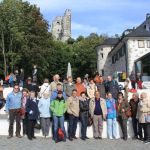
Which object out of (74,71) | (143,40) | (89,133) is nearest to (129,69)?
(143,40)

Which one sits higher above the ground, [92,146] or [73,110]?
[73,110]

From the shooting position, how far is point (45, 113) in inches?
672

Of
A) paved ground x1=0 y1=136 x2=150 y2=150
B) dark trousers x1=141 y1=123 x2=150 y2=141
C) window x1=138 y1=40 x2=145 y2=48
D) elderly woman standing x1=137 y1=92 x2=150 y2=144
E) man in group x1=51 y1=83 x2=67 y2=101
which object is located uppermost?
window x1=138 y1=40 x2=145 y2=48

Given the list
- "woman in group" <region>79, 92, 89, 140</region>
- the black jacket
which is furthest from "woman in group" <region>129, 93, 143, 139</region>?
the black jacket

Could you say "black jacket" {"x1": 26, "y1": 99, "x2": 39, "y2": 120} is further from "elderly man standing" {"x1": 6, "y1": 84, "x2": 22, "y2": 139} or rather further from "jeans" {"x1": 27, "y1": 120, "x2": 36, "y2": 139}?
"elderly man standing" {"x1": 6, "y1": 84, "x2": 22, "y2": 139}

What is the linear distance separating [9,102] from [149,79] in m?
29.7

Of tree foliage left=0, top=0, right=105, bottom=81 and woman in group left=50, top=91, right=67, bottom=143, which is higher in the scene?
tree foliage left=0, top=0, right=105, bottom=81

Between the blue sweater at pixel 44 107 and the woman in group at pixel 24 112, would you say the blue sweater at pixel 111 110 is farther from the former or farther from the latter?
the woman in group at pixel 24 112

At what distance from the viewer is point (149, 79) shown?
149 ft

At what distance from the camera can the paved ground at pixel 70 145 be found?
15.2 metres

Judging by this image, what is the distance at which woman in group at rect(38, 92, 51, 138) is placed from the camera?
672 inches

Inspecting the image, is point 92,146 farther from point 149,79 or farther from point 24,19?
point 24,19

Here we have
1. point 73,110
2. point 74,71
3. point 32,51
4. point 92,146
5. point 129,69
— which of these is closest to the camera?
point 92,146

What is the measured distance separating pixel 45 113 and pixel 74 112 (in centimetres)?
111
